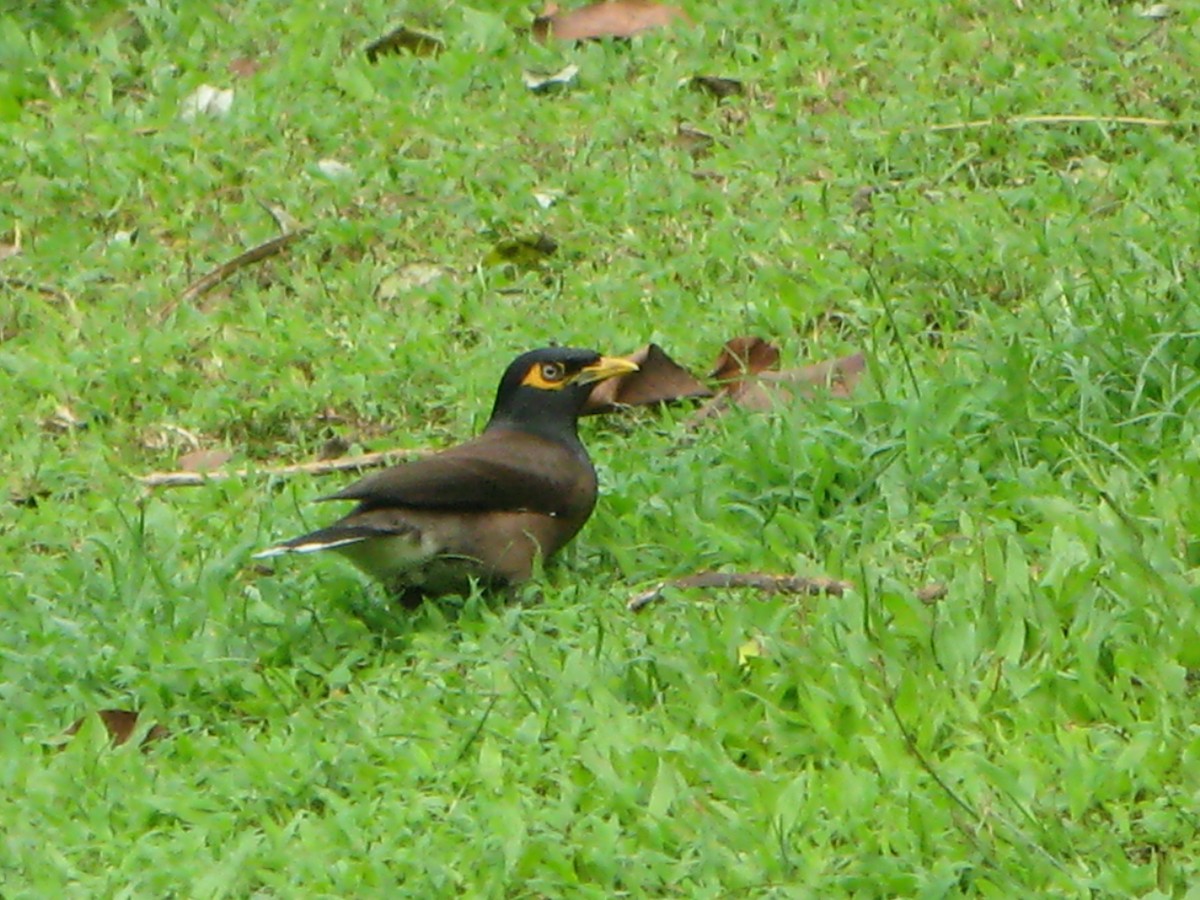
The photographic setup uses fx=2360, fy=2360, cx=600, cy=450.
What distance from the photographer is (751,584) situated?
5953 millimetres

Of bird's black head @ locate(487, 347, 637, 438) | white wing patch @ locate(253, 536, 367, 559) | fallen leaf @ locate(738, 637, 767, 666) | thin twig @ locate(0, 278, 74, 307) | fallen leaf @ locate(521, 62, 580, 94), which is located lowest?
thin twig @ locate(0, 278, 74, 307)

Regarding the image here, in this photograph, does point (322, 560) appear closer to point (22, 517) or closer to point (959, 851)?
point (22, 517)

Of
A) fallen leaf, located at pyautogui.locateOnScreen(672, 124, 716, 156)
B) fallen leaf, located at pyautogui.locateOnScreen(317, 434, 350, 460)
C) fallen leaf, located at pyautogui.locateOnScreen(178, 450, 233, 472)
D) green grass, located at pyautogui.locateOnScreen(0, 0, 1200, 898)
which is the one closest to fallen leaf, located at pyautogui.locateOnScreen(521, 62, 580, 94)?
green grass, located at pyautogui.locateOnScreen(0, 0, 1200, 898)

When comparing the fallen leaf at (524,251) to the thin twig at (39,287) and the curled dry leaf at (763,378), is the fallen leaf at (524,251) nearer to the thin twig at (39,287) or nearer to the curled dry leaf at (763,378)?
the curled dry leaf at (763,378)

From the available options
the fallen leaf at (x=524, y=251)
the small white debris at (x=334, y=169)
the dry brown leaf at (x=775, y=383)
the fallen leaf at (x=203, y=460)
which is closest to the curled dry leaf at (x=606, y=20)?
the small white debris at (x=334, y=169)

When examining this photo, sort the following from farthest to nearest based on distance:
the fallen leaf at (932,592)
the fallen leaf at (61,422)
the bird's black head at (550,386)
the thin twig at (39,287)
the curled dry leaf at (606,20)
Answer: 1. the curled dry leaf at (606,20)
2. the thin twig at (39,287)
3. the fallen leaf at (61,422)
4. the bird's black head at (550,386)
5. the fallen leaf at (932,592)

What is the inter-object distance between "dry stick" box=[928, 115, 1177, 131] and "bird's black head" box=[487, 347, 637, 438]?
228 centimetres

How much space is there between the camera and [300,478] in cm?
744

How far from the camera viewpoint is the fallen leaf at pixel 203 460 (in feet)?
25.4

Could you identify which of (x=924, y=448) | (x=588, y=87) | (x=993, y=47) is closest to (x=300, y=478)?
(x=924, y=448)

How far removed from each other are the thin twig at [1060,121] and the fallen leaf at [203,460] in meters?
2.93

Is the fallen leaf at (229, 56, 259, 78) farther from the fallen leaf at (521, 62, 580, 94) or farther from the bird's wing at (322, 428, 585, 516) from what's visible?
the bird's wing at (322, 428, 585, 516)

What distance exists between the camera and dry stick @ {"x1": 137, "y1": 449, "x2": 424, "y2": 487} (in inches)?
296

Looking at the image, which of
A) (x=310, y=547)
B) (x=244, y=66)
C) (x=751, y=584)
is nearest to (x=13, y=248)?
(x=244, y=66)
